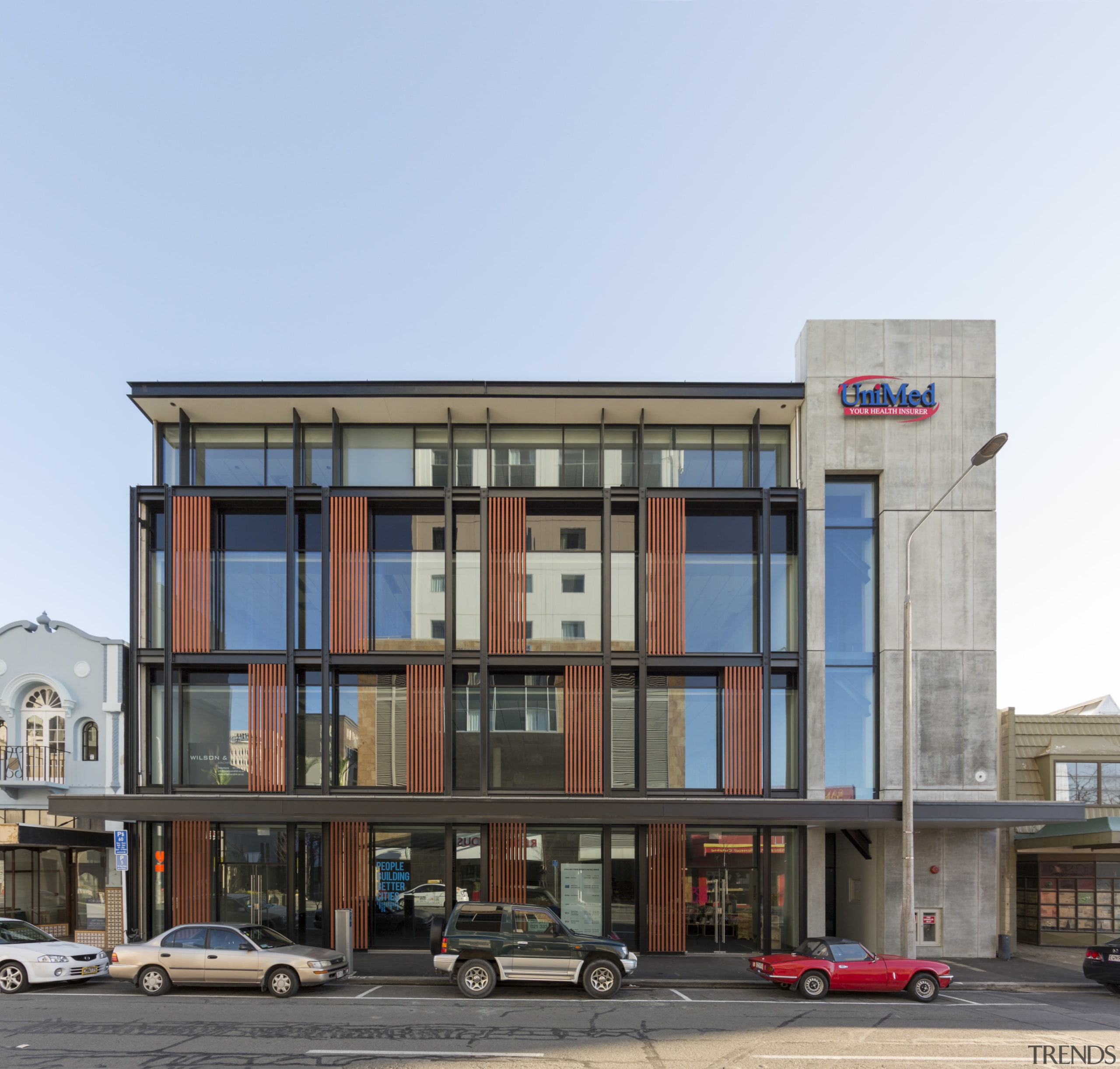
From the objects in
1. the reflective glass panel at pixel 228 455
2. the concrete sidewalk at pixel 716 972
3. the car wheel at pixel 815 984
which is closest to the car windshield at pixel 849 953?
the car wheel at pixel 815 984

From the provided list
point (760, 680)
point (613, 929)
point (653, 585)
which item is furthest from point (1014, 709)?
point (613, 929)

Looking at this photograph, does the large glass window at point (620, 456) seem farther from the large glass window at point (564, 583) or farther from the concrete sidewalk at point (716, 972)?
the concrete sidewalk at point (716, 972)

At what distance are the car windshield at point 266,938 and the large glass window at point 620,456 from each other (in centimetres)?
1356

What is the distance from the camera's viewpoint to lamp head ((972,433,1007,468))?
17375 millimetres

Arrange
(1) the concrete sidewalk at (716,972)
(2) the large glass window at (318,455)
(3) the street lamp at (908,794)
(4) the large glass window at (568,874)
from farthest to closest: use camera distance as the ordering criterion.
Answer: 1. (2) the large glass window at (318,455)
2. (4) the large glass window at (568,874)
3. (3) the street lamp at (908,794)
4. (1) the concrete sidewalk at (716,972)

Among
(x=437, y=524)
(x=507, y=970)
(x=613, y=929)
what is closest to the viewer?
(x=507, y=970)

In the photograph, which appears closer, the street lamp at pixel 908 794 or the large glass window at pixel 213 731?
the street lamp at pixel 908 794

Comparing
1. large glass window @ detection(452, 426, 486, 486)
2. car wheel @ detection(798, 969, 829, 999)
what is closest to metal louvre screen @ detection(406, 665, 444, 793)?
large glass window @ detection(452, 426, 486, 486)

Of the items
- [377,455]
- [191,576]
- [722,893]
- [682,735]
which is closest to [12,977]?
[191,576]

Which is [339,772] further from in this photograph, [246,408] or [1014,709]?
[1014,709]

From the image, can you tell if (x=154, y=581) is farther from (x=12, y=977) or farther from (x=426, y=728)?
(x=12, y=977)

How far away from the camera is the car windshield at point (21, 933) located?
17.7 metres

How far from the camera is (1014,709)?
25.6 m

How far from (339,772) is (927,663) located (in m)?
15.5
